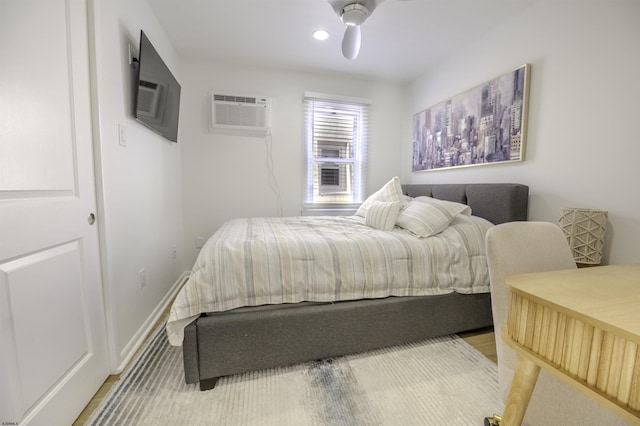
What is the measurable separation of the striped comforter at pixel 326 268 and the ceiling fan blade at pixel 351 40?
4.64 ft

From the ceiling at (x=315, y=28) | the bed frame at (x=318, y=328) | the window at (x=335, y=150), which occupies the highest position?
the ceiling at (x=315, y=28)

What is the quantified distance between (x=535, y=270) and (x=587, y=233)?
89cm

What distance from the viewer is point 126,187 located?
1.59 metres

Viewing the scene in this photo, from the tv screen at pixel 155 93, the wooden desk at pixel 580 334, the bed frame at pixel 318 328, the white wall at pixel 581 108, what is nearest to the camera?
the wooden desk at pixel 580 334

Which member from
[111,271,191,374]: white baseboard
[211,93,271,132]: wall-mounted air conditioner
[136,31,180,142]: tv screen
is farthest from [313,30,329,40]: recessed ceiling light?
[111,271,191,374]: white baseboard

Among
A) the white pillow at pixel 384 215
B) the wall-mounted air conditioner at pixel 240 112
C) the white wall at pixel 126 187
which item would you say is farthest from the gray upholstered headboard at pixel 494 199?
the white wall at pixel 126 187

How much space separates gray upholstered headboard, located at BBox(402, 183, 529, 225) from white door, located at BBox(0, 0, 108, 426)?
2607 millimetres

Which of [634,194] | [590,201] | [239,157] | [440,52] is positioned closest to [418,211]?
[590,201]

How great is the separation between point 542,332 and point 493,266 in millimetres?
311

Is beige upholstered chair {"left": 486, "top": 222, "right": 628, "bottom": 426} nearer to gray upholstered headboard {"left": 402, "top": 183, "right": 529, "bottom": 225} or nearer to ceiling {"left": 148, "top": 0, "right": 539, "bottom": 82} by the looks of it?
gray upholstered headboard {"left": 402, "top": 183, "right": 529, "bottom": 225}

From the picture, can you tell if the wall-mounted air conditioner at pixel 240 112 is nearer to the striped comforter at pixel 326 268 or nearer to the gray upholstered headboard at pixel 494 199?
the striped comforter at pixel 326 268

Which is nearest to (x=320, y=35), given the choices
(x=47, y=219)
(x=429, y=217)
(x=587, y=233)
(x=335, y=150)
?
(x=335, y=150)

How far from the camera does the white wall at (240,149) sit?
112 inches

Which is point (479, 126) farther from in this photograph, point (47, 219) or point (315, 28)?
point (47, 219)
